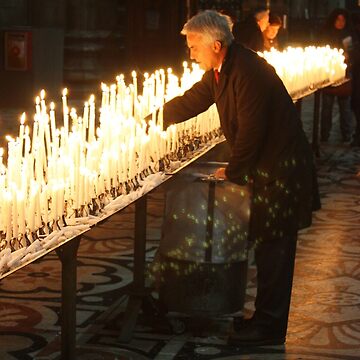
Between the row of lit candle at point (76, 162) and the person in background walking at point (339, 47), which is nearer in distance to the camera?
the row of lit candle at point (76, 162)

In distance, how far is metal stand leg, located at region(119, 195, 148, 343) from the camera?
5832 mm

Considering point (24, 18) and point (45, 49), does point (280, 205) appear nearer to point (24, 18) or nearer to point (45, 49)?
point (45, 49)

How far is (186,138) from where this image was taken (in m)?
6.48

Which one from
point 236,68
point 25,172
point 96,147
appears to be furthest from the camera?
point 236,68

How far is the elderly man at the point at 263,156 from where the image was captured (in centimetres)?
560

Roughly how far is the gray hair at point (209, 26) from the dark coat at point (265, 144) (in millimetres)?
122

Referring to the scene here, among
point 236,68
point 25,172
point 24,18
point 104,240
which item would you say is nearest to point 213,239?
point 236,68

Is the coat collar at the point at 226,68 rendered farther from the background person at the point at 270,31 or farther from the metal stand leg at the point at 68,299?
the background person at the point at 270,31

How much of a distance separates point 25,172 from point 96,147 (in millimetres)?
693

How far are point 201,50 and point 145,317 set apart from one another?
1463mm

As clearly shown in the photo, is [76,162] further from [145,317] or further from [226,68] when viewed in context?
[145,317]

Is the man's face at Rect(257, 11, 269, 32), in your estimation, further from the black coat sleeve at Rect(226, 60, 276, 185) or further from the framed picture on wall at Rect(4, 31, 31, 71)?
the black coat sleeve at Rect(226, 60, 276, 185)

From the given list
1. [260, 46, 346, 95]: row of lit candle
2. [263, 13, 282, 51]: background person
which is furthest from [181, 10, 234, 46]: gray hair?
[263, 13, 282, 51]: background person

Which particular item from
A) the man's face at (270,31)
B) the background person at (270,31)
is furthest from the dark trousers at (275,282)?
the man's face at (270,31)
